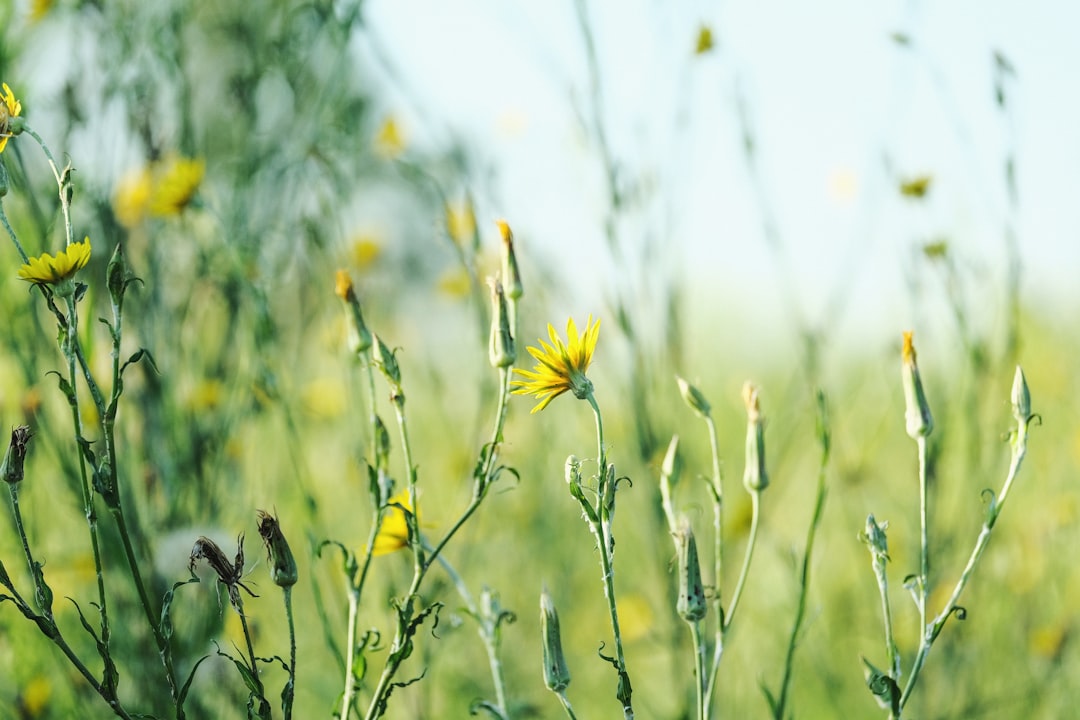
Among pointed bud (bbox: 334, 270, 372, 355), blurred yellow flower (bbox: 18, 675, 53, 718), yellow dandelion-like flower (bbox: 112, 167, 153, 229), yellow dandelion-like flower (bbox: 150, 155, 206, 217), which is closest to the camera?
pointed bud (bbox: 334, 270, 372, 355)

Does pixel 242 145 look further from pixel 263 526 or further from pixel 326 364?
pixel 326 364

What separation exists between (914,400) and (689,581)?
13.7 inches

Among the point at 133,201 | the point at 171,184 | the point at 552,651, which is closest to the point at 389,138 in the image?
the point at 133,201

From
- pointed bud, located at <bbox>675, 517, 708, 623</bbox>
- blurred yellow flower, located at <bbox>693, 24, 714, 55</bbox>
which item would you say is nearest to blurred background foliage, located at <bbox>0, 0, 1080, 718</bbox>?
blurred yellow flower, located at <bbox>693, 24, 714, 55</bbox>

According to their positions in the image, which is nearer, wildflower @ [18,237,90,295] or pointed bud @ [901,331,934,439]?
wildflower @ [18,237,90,295]

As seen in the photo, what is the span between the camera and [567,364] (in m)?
1.01

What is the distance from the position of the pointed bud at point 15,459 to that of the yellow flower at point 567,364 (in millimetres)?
497

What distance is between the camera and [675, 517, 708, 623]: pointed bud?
0.95 meters

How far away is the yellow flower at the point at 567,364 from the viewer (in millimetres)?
997

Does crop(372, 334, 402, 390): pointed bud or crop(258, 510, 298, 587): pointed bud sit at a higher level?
crop(372, 334, 402, 390): pointed bud

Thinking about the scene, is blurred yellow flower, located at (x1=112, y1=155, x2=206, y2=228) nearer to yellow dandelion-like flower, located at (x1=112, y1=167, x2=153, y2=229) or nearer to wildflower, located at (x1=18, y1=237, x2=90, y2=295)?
yellow dandelion-like flower, located at (x1=112, y1=167, x2=153, y2=229)

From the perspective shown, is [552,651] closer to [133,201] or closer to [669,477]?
[669,477]

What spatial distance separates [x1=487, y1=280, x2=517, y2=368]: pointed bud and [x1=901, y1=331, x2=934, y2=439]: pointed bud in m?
0.43

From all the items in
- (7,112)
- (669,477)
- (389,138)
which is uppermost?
(389,138)
